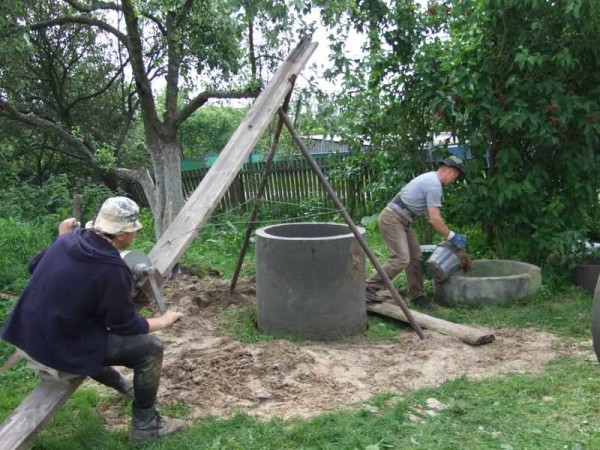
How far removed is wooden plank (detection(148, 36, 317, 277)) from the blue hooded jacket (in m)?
0.58

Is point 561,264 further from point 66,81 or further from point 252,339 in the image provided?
point 66,81

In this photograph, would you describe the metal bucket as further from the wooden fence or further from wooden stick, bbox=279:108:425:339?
the wooden fence

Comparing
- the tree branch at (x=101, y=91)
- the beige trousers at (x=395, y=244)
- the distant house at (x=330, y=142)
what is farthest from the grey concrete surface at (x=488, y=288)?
the tree branch at (x=101, y=91)

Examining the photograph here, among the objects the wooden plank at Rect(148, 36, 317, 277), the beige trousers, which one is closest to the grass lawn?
the wooden plank at Rect(148, 36, 317, 277)

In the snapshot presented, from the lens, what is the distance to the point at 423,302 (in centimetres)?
670

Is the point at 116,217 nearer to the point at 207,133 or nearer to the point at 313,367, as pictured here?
the point at 313,367

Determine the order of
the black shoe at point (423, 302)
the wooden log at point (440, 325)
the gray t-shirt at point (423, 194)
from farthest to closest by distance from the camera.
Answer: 1. the black shoe at point (423, 302)
2. the gray t-shirt at point (423, 194)
3. the wooden log at point (440, 325)

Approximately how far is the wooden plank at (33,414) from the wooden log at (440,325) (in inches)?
131

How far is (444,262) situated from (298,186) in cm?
617

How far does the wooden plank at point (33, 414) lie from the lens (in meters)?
3.18

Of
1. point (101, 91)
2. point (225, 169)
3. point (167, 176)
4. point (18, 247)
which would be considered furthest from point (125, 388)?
point (101, 91)

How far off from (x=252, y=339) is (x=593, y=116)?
4485mm

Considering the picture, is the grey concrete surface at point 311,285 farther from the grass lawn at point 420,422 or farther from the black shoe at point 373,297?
the grass lawn at point 420,422

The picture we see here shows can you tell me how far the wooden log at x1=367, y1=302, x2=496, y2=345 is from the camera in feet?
17.8
